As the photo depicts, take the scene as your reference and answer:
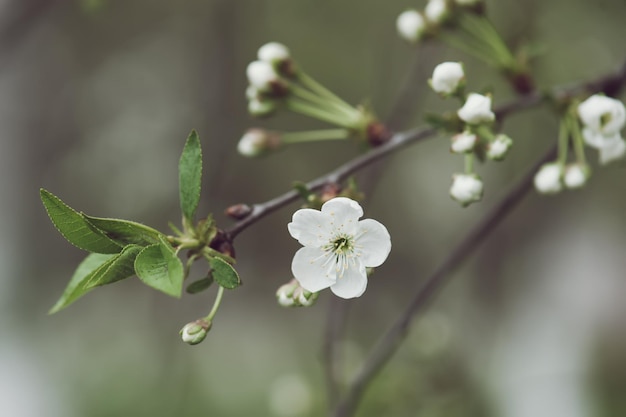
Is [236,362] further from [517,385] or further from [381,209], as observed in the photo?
[517,385]

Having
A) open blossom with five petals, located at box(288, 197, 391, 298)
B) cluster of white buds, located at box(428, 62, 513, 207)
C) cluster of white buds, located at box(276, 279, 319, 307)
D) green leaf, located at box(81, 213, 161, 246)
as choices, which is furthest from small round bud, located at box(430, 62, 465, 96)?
green leaf, located at box(81, 213, 161, 246)

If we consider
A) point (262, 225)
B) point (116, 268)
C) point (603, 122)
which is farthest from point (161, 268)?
point (262, 225)

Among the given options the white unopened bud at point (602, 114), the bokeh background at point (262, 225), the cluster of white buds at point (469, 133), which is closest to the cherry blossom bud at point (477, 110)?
the cluster of white buds at point (469, 133)

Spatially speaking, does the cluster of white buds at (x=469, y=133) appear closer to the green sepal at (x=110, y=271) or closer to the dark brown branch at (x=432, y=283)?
the dark brown branch at (x=432, y=283)

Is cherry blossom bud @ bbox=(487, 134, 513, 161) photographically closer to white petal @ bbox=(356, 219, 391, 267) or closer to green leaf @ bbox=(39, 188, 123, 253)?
white petal @ bbox=(356, 219, 391, 267)

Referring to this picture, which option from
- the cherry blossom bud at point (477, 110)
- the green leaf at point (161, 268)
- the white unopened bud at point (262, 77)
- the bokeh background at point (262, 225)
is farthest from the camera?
the bokeh background at point (262, 225)

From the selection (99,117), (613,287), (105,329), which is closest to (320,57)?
(99,117)

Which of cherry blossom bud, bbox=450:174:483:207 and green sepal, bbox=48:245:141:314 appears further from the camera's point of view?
cherry blossom bud, bbox=450:174:483:207
